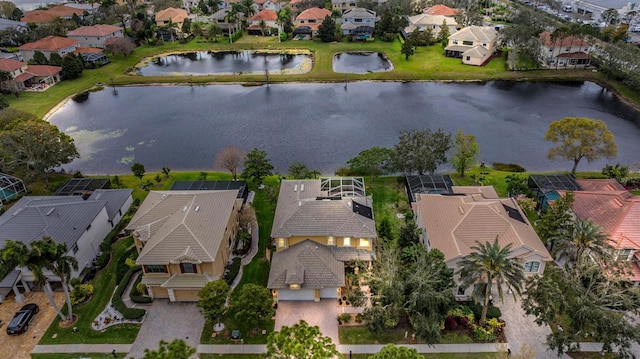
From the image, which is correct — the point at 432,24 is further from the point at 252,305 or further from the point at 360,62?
the point at 252,305

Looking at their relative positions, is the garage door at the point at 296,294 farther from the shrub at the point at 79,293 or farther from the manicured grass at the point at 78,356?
the shrub at the point at 79,293

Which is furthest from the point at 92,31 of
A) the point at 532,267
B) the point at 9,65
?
the point at 532,267

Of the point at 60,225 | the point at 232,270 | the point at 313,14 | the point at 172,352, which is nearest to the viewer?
the point at 172,352

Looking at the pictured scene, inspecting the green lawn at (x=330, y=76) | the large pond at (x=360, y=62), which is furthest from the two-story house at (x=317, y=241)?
the large pond at (x=360, y=62)

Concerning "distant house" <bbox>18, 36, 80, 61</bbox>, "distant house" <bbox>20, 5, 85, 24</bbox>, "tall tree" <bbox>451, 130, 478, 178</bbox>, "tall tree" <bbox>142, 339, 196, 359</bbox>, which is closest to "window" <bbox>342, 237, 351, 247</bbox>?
"tall tree" <bbox>142, 339, 196, 359</bbox>

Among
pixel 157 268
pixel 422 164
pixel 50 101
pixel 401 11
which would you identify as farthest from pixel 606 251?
pixel 401 11
